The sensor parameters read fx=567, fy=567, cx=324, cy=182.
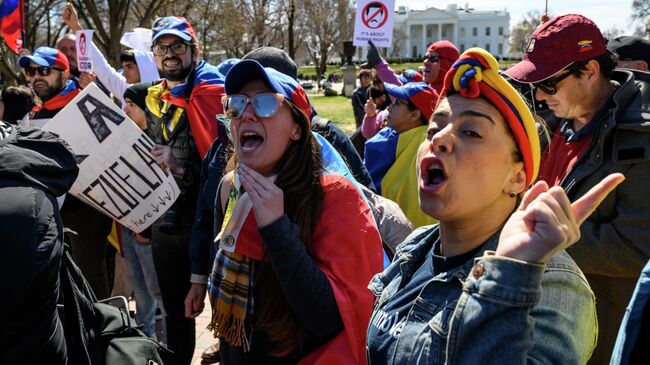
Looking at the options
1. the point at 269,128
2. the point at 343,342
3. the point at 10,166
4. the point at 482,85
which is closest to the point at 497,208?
the point at 482,85

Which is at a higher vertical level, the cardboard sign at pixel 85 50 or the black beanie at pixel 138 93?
the cardboard sign at pixel 85 50

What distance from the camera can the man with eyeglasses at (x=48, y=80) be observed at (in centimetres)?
498

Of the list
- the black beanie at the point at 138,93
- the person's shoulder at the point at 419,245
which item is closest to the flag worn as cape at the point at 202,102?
the black beanie at the point at 138,93

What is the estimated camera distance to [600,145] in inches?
97.6

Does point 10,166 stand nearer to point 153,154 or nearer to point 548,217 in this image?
point 548,217

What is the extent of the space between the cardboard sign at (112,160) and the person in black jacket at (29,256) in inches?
72.4

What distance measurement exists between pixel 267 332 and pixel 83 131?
7.43ft

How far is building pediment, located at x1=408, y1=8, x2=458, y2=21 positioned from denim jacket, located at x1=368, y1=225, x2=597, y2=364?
397ft

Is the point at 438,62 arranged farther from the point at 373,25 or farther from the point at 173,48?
the point at 173,48

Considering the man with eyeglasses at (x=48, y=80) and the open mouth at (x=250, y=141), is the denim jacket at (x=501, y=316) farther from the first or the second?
the man with eyeglasses at (x=48, y=80)

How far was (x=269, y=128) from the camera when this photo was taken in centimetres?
Answer: 225

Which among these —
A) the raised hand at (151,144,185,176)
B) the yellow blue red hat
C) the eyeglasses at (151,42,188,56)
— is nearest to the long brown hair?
the yellow blue red hat

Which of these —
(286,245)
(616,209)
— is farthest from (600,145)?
(286,245)

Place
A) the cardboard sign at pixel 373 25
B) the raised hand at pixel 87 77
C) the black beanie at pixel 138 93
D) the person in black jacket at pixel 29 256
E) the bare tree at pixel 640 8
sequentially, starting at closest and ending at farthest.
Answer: the person in black jacket at pixel 29 256 → the black beanie at pixel 138 93 → the raised hand at pixel 87 77 → the cardboard sign at pixel 373 25 → the bare tree at pixel 640 8
